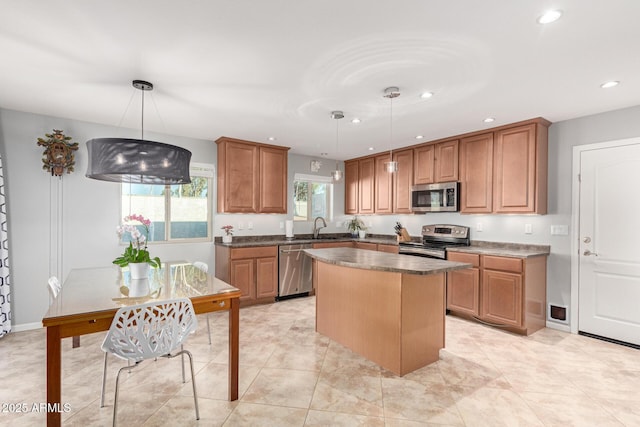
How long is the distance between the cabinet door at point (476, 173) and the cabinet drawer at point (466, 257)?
0.64 m

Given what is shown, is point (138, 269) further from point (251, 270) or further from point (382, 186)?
point (382, 186)

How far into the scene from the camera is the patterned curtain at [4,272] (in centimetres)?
322

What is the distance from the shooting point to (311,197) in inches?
231

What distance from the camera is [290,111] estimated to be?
3.35 metres

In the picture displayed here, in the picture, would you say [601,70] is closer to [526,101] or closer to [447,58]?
[526,101]

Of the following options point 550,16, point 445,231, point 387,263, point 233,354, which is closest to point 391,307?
point 387,263

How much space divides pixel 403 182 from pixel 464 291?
1.92 meters

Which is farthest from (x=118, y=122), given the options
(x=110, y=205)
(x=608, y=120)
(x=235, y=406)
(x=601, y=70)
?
(x=608, y=120)

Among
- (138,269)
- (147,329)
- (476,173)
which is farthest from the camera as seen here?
(476,173)

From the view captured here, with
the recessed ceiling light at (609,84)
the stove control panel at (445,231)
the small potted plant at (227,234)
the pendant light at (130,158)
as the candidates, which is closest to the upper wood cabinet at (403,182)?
the stove control panel at (445,231)

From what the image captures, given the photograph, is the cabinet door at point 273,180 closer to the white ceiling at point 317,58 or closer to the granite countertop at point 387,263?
the white ceiling at point 317,58

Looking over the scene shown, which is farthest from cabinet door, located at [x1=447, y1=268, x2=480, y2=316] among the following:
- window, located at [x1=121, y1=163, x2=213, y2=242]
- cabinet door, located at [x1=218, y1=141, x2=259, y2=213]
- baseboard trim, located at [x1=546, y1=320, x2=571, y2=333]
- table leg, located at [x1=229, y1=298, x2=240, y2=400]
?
window, located at [x1=121, y1=163, x2=213, y2=242]

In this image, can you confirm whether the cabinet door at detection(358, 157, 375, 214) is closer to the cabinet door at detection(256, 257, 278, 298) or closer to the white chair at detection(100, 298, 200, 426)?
the cabinet door at detection(256, 257, 278, 298)

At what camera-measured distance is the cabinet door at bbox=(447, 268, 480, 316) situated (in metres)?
3.76
